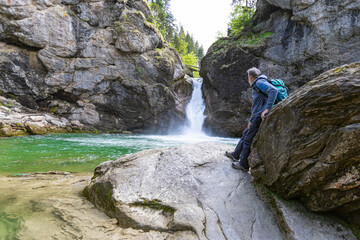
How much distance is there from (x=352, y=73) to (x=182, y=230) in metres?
2.73

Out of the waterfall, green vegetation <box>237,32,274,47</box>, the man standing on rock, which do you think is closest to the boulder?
the man standing on rock

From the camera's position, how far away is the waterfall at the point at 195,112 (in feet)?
75.0

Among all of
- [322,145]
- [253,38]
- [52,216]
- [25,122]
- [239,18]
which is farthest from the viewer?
[239,18]

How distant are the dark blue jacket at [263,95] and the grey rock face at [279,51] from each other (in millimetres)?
15335

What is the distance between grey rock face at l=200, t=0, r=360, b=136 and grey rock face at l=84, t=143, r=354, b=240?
15.8m

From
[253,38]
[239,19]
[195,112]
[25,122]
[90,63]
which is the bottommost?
[25,122]

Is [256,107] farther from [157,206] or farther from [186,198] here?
[157,206]

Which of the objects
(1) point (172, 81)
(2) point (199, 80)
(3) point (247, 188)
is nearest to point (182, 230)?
(3) point (247, 188)

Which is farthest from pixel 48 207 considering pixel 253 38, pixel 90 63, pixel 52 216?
pixel 253 38

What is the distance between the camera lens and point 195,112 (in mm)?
23594

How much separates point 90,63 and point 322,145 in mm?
21952

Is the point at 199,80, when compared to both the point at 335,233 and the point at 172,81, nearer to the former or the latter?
the point at 172,81

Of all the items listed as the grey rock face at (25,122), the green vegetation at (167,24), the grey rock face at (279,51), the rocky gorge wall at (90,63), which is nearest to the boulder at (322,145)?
the grey rock face at (279,51)

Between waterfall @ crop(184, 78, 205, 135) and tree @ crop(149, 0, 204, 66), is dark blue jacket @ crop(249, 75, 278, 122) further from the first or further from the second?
tree @ crop(149, 0, 204, 66)
